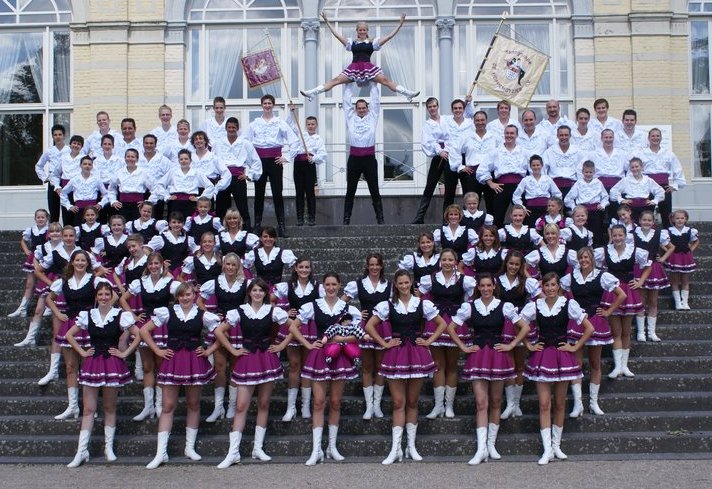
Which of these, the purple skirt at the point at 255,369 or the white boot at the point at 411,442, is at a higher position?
the purple skirt at the point at 255,369

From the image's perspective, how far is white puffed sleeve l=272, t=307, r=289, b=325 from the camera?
8359 millimetres

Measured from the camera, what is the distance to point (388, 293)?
8688mm

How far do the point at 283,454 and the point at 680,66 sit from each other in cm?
1345

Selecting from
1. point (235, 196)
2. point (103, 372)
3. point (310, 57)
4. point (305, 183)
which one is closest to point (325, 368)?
point (103, 372)

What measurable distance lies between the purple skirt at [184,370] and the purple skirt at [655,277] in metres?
5.19

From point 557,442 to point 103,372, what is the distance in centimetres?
454

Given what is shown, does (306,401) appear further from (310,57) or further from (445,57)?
(445,57)

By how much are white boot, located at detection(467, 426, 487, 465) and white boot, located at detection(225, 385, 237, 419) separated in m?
2.47

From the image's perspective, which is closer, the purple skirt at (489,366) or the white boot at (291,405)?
the purple skirt at (489,366)

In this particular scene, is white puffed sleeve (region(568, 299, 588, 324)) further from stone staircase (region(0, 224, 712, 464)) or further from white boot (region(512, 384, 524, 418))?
stone staircase (region(0, 224, 712, 464))

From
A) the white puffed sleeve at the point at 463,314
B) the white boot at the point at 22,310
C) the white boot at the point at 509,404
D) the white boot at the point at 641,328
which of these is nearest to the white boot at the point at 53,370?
the white boot at the point at 22,310

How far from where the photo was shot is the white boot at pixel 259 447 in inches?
322

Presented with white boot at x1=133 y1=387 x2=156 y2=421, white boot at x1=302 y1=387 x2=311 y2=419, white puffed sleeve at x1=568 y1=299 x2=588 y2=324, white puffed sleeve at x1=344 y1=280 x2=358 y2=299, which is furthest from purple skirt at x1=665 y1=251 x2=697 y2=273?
white boot at x1=133 y1=387 x2=156 y2=421

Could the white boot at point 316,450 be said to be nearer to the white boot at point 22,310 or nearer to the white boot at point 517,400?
the white boot at point 517,400
